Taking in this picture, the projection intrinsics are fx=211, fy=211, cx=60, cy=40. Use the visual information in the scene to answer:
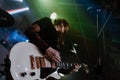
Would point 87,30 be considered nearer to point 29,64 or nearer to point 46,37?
point 46,37

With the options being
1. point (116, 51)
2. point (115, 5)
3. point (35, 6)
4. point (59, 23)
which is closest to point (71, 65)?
point (59, 23)

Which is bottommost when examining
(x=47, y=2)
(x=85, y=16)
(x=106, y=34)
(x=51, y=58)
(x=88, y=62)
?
(x=88, y=62)

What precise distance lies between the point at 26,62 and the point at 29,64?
3 centimetres

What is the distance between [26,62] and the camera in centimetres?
159

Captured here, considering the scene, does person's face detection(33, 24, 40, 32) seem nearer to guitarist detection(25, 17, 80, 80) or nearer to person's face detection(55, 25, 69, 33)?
guitarist detection(25, 17, 80, 80)

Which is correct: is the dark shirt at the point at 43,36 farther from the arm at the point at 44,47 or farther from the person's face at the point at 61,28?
the person's face at the point at 61,28

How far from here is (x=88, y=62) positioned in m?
3.20

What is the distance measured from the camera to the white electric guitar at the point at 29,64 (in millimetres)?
1500

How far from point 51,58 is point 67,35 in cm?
129

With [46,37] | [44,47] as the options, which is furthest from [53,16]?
[44,47]

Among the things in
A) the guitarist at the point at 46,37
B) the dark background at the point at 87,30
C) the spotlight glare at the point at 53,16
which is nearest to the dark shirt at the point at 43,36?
the guitarist at the point at 46,37

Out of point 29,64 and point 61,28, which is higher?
point 29,64

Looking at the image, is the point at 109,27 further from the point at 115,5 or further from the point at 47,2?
the point at 47,2

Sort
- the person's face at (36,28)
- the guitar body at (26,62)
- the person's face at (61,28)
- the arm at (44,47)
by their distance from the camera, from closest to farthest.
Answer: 1. the guitar body at (26,62)
2. the arm at (44,47)
3. the person's face at (36,28)
4. the person's face at (61,28)
